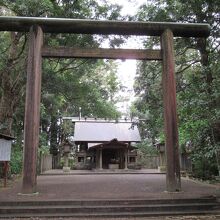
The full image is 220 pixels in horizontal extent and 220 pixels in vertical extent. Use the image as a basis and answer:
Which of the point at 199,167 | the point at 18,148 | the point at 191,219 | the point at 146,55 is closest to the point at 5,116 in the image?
the point at 18,148

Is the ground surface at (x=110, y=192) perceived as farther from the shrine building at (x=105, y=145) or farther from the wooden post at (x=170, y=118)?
the shrine building at (x=105, y=145)

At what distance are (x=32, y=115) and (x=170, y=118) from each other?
462 centimetres

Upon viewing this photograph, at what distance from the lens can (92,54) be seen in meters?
10.9

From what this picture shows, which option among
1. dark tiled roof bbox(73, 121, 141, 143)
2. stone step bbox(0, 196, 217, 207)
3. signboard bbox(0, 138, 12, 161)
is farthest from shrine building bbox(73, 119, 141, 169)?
stone step bbox(0, 196, 217, 207)

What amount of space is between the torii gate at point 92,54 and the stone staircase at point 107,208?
1552 millimetres

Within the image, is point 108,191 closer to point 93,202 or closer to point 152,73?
point 93,202

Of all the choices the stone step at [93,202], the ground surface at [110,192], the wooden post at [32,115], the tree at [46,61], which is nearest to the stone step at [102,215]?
the ground surface at [110,192]

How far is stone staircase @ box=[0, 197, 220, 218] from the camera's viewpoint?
307 inches

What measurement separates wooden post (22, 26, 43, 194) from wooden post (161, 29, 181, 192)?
438 cm

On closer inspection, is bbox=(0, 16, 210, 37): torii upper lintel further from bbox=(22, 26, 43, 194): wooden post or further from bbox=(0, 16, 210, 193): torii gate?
bbox=(22, 26, 43, 194): wooden post

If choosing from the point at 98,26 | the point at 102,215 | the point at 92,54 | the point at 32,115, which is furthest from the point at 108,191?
the point at 98,26

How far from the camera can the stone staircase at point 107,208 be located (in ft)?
25.6

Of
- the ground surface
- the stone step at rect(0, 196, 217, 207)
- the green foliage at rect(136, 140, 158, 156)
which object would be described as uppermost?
the green foliage at rect(136, 140, 158, 156)

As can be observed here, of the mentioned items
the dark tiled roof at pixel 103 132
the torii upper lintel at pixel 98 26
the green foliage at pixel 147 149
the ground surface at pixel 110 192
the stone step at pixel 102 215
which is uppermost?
the torii upper lintel at pixel 98 26
